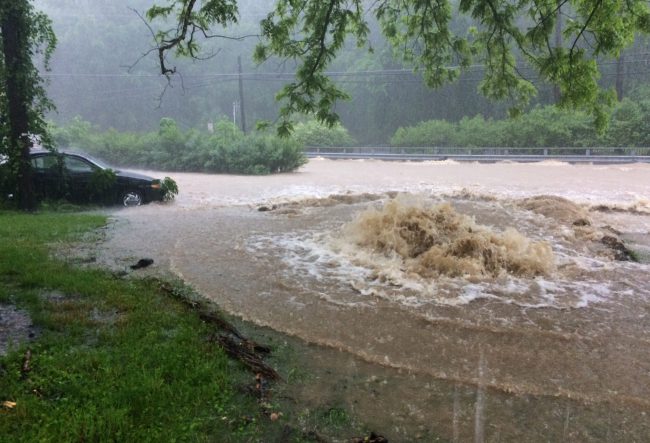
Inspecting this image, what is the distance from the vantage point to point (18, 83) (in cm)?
1183

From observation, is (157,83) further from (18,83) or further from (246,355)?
(246,355)

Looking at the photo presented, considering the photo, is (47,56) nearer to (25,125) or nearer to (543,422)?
(25,125)

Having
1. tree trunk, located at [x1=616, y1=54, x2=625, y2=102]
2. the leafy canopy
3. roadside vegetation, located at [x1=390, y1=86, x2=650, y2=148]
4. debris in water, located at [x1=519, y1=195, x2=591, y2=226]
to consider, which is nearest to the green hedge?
the leafy canopy

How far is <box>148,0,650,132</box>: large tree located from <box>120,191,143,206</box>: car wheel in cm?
594

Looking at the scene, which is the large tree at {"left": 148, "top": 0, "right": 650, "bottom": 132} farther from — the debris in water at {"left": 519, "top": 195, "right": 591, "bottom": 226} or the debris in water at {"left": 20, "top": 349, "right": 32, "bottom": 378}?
A: the debris in water at {"left": 20, "top": 349, "right": 32, "bottom": 378}

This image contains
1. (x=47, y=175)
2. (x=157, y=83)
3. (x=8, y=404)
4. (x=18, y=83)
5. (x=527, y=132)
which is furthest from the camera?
(x=157, y=83)

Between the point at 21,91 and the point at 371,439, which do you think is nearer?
the point at 371,439

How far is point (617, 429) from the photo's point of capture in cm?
398

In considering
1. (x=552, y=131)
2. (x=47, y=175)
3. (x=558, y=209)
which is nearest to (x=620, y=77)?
(x=552, y=131)

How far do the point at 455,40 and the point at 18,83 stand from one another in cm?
962

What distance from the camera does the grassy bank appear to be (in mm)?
3385

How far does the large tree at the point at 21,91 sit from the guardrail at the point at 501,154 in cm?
2491

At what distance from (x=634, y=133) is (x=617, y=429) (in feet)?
113

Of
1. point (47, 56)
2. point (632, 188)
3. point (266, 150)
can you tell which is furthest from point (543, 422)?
point (266, 150)
